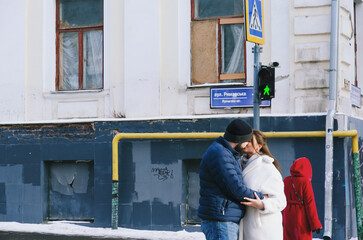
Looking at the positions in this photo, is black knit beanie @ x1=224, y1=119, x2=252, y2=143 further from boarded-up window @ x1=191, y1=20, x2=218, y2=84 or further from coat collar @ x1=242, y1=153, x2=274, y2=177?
boarded-up window @ x1=191, y1=20, x2=218, y2=84

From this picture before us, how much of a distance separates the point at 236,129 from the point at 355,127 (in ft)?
24.2

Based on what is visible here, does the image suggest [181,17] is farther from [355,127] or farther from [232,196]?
[232,196]

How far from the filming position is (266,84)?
394 inches

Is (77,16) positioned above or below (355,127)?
above

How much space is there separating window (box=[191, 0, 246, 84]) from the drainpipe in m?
1.77

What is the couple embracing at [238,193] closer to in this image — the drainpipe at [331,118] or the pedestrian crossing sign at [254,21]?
the pedestrian crossing sign at [254,21]

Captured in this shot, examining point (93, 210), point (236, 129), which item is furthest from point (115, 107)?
point (236, 129)

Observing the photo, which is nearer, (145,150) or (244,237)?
(244,237)

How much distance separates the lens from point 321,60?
1177cm

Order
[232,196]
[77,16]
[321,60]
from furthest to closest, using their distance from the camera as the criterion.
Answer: [77,16]
[321,60]
[232,196]

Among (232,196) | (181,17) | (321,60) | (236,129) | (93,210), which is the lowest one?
(93,210)

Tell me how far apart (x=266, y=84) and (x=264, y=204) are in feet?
16.1

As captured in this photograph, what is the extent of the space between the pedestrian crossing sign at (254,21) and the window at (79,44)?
406 cm

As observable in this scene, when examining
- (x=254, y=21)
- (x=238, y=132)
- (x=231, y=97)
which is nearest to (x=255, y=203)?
(x=238, y=132)
